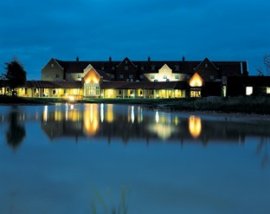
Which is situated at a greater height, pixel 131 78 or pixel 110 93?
pixel 131 78

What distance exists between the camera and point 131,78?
104m

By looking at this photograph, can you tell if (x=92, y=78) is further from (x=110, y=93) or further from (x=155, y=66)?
(x=155, y=66)

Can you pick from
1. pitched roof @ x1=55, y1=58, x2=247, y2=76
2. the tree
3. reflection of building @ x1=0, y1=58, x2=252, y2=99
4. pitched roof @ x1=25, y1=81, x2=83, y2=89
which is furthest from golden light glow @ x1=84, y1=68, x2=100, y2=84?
the tree

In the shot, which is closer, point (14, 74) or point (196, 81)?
point (14, 74)

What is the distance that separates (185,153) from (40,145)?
4700mm

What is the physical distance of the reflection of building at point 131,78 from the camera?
88.1m

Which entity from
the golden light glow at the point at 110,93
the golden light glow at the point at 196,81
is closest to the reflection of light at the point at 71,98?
the golden light glow at the point at 110,93

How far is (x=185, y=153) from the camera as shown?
497 inches

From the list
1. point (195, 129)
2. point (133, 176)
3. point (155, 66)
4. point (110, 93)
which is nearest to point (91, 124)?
point (195, 129)

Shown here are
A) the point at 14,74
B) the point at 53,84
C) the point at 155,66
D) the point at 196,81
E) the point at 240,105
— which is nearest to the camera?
the point at 240,105

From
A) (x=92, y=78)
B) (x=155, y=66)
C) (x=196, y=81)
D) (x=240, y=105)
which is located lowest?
(x=240, y=105)

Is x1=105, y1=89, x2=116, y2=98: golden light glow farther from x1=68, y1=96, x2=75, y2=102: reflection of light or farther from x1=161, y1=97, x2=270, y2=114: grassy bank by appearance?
x1=161, y1=97, x2=270, y2=114: grassy bank

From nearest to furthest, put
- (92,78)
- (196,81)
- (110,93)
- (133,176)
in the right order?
(133,176)
(196,81)
(110,93)
(92,78)

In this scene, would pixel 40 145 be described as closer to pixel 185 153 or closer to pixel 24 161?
pixel 24 161
